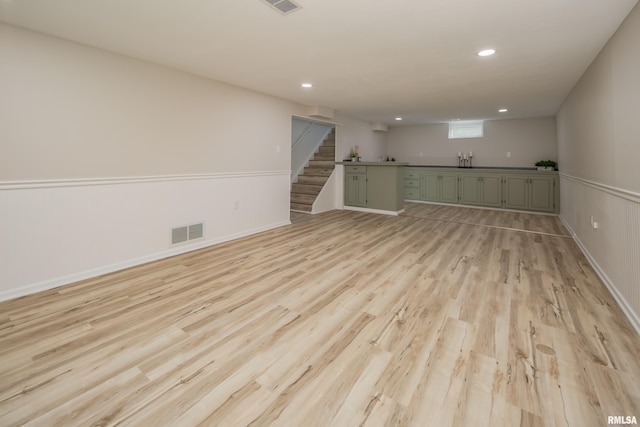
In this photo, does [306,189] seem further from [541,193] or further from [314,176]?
[541,193]

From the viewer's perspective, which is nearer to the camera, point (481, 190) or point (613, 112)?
point (613, 112)

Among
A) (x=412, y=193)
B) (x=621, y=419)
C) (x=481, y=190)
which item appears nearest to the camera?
(x=621, y=419)

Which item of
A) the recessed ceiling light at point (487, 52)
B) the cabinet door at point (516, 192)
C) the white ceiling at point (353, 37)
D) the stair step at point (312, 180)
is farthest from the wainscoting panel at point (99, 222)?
the cabinet door at point (516, 192)

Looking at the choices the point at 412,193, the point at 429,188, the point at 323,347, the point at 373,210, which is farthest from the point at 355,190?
the point at 323,347

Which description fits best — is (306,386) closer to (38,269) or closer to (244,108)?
(38,269)

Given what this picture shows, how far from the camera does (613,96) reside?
2502 mm

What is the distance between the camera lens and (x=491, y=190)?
707 centimetres

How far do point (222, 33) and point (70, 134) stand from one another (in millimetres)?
1731

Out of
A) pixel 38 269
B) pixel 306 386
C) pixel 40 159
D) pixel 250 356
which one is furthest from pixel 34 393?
pixel 40 159

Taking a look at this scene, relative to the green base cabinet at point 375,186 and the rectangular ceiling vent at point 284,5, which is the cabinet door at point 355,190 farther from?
the rectangular ceiling vent at point 284,5

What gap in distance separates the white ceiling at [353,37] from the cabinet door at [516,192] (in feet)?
8.93

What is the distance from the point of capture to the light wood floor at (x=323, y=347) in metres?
1.37

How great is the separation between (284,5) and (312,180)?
517 centimetres

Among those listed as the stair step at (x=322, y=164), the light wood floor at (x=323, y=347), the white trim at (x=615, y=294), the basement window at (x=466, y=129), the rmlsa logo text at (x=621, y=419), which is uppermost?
the basement window at (x=466, y=129)
